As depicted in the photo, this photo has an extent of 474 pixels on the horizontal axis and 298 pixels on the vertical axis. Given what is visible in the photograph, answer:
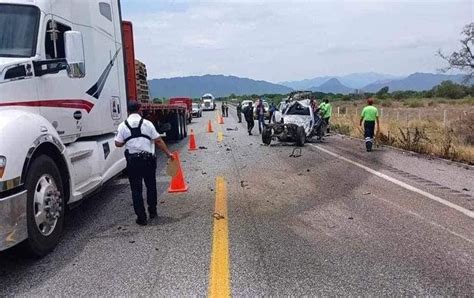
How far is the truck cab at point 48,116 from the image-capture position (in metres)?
5.03

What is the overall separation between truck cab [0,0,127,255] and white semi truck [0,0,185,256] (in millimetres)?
11

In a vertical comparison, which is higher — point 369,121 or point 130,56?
point 130,56

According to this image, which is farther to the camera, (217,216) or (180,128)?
(180,128)

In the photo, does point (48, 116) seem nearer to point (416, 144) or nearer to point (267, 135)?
point (416, 144)

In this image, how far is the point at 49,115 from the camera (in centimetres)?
631

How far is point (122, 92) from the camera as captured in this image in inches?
384

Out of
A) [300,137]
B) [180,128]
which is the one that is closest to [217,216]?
[300,137]

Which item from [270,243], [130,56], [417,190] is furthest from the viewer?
[130,56]

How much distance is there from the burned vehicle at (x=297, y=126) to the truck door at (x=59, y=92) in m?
12.3

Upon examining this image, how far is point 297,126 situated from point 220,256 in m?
13.8

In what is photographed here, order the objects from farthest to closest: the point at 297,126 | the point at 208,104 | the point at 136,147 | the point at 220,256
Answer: the point at 208,104 → the point at 297,126 → the point at 136,147 → the point at 220,256

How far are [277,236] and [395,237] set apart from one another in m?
1.40

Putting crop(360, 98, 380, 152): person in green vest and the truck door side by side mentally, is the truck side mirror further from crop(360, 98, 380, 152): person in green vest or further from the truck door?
crop(360, 98, 380, 152): person in green vest

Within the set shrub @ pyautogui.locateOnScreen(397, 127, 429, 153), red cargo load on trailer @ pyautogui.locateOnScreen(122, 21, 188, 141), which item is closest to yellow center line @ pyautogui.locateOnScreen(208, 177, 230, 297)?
red cargo load on trailer @ pyautogui.locateOnScreen(122, 21, 188, 141)
